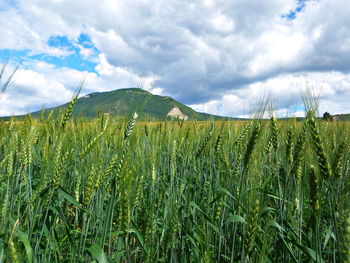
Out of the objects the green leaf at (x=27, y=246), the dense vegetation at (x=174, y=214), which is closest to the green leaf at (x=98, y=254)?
the dense vegetation at (x=174, y=214)

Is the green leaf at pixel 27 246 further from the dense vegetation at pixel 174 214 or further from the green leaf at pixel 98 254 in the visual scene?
the green leaf at pixel 98 254

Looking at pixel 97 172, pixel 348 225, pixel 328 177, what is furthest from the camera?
pixel 97 172

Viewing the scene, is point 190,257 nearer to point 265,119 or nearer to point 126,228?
point 126,228

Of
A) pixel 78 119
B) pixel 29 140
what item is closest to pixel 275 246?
pixel 29 140

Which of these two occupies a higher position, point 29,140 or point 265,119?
point 265,119

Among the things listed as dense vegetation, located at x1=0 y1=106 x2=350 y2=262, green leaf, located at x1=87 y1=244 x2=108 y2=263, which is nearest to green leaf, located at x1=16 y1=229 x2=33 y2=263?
dense vegetation, located at x1=0 y1=106 x2=350 y2=262

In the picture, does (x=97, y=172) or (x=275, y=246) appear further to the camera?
(x=275, y=246)

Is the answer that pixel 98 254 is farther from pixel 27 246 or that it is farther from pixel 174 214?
pixel 174 214

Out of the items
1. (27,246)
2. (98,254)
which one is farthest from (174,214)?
(27,246)

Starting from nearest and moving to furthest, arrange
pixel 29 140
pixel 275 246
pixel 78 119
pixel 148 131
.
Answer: pixel 275 246, pixel 29 140, pixel 78 119, pixel 148 131

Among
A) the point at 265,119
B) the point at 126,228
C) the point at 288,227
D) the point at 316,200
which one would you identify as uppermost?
the point at 265,119

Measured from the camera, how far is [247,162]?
1705mm

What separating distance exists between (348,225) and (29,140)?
2.20 metres

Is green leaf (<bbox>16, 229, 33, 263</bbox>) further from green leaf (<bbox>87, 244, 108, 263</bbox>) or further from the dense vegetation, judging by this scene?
green leaf (<bbox>87, 244, 108, 263</bbox>)
